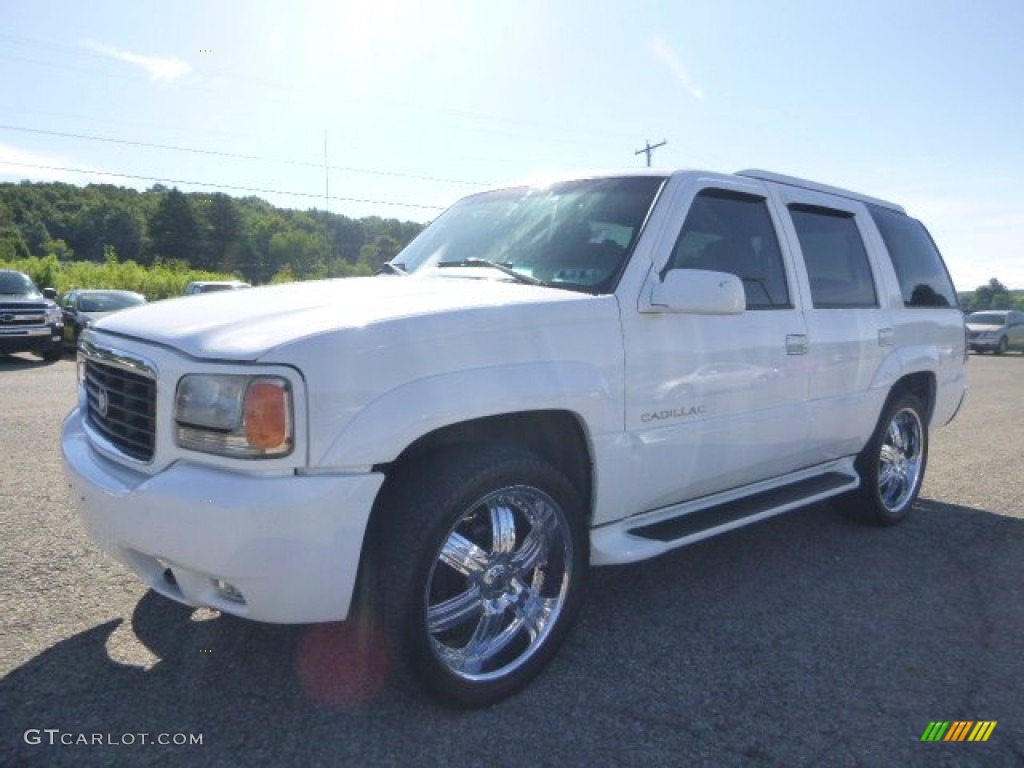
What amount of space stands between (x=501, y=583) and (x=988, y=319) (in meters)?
31.6

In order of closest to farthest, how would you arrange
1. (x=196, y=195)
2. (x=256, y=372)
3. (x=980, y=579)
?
(x=256, y=372) < (x=980, y=579) < (x=196, y=195)

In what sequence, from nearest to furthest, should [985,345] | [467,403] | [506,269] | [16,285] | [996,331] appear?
[467,403], [506,269], [16,285], [996,331], [985,345]

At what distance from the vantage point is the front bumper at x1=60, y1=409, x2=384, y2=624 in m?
2.08

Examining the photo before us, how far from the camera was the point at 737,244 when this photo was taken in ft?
11.9

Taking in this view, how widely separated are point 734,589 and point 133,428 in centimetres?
274

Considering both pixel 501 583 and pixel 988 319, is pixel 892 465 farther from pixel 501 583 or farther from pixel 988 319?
pixel 988 319

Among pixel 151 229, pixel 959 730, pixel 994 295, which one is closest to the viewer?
pixel 959 730

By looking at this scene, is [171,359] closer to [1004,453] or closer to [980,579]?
[980,579]

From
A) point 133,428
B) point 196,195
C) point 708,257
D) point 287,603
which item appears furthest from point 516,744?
point 196,195

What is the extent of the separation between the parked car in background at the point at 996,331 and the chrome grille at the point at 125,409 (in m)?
30.7

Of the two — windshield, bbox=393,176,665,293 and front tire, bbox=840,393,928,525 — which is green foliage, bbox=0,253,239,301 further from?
front tire, bbox=840,393,928,525

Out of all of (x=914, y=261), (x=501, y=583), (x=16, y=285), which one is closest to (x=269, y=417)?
(x=501, y=583)

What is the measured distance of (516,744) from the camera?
7.66 feet

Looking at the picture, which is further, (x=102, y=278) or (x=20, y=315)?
(x=102, y=278)
